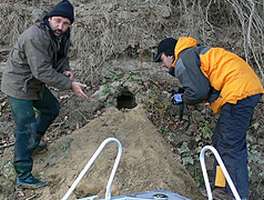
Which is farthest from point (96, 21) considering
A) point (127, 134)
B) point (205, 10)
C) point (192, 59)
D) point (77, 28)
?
point (192, 59)

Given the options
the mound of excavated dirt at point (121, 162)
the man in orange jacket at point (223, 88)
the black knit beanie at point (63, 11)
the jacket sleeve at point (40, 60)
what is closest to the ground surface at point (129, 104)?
the mound of excavated dirt at point (121, 162)

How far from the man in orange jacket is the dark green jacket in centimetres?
90

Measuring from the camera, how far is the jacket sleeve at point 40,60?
4410 millimetres

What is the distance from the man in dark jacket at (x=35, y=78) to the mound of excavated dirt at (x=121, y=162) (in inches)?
10.1

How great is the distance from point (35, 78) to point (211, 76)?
152 cm

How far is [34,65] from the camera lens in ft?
14.5

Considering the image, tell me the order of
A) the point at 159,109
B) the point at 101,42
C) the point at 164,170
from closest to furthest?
the point at 164,170 < the point at 159,109 < the point at 101,42

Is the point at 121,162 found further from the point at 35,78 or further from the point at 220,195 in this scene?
the point at 35,78

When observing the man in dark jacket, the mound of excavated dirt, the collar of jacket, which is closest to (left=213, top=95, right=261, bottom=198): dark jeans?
the mound of excavated dirt

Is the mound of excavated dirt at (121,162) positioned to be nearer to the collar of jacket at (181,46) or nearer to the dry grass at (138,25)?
the collar of jacket at (181,46)

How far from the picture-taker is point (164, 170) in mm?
4867

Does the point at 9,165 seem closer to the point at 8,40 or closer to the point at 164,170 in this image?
the point at 164,170

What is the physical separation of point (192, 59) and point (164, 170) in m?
1.08

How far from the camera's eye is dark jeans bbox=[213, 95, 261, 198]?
15.0ft
